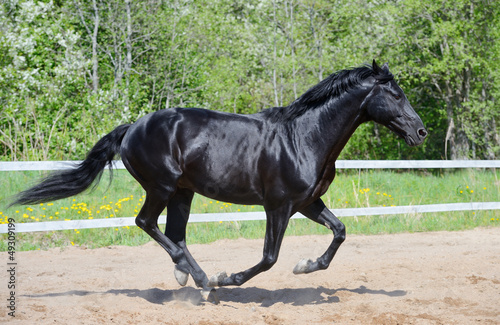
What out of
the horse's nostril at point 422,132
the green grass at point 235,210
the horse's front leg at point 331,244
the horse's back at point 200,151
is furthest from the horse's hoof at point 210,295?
the green grass at point 235,210

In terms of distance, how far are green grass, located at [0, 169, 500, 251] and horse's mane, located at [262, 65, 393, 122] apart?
3.33m

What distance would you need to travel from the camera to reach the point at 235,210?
997 cm

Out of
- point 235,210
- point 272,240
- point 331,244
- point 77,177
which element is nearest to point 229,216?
point 235,210

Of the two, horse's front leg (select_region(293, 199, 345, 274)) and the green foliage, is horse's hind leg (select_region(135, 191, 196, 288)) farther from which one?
the green foliage

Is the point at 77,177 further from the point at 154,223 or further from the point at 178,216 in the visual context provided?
the point at 178,216

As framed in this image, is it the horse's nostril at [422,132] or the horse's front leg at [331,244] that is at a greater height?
the horse's nostril at [422,132]

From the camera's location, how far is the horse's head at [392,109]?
4469 millimetres

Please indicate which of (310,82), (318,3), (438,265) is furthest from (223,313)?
(318,3)

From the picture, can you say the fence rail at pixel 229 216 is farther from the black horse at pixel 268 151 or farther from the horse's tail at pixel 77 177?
the black horse at pixel 268 151

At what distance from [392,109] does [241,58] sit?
1907cm

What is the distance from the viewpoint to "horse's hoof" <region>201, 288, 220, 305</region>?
4.73 metres

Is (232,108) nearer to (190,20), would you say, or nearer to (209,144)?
(190,20)

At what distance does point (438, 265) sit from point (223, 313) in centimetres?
304

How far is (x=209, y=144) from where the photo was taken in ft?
15.3
